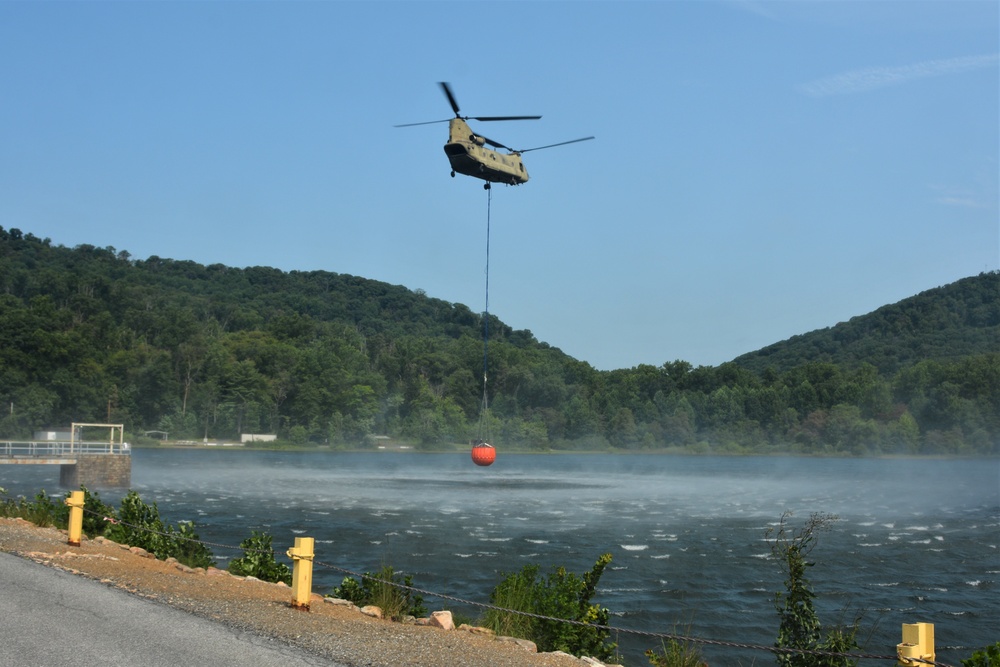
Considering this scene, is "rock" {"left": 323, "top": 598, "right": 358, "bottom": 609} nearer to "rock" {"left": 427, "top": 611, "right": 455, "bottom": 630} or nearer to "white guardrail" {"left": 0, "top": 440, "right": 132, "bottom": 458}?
"rock" {"left": 427, "top": 611, "right": 455, "bottom": 630}

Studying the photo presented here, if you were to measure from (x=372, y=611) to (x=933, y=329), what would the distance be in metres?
183

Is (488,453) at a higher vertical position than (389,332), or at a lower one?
lower

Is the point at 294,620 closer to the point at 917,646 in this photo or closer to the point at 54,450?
the point at 917,646

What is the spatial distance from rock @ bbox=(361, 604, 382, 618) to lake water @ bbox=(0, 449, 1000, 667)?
5221mm

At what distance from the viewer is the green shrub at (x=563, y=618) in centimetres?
1280

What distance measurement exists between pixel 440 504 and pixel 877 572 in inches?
1011

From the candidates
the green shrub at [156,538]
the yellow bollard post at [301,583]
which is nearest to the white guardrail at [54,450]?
the green shrub at [156,538]

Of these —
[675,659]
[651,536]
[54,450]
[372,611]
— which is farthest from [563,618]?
[54,450]

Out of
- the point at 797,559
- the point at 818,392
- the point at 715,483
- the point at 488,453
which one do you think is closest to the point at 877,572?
the point at 488,453

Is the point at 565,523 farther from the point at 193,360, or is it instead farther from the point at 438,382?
the point at 438,382

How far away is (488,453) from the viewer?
2966 cm

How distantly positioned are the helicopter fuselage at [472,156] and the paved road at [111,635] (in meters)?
17.9

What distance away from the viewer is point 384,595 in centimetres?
1446

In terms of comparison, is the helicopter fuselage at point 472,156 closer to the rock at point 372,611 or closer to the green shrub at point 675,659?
the rock at point 372,611
